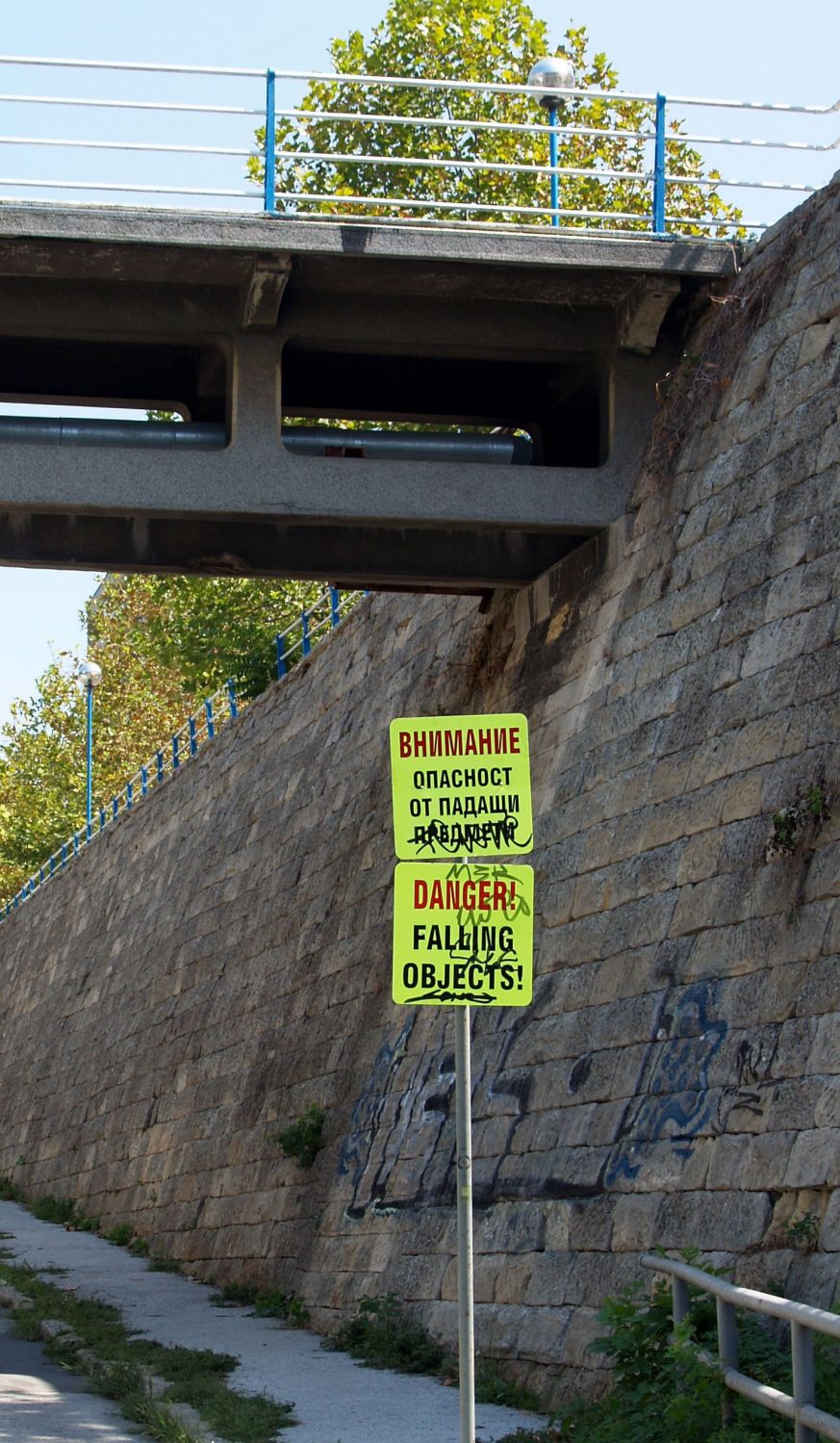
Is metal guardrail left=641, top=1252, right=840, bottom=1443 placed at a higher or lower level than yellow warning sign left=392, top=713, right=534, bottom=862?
lower

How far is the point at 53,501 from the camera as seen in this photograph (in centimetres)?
1188

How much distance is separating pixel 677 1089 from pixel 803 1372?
10.7ft

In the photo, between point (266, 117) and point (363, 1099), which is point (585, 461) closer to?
point (266, 117)

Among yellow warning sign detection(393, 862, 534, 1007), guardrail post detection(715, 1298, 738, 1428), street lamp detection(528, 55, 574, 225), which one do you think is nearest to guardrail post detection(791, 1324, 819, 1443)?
guardrail post detection(715, 1298, 738, 1428)

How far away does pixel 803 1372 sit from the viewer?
5.74 m

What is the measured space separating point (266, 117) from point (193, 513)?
260 cm

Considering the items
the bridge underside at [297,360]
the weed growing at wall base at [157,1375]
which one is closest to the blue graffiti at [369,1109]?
the weed growing at wall base at [157,1375]

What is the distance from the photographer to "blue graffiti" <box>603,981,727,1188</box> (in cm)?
875

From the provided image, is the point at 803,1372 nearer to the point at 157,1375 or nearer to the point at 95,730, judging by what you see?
the point at 157,1375

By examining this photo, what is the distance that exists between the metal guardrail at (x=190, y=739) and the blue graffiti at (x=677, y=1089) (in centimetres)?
988

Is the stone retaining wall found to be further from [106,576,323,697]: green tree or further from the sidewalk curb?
[106,576,323,697]: green tree

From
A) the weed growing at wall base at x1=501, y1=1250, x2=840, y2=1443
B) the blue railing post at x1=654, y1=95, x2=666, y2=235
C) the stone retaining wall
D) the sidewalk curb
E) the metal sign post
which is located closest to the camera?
the metal sign post

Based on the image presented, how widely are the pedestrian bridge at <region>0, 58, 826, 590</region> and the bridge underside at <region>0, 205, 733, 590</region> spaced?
15mm

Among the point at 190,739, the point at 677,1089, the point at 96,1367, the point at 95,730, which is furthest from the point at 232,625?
the point at 677,1089
